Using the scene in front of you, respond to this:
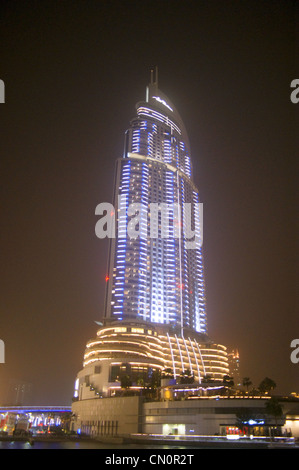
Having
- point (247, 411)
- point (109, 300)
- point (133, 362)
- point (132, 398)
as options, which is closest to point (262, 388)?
point (247, 411)

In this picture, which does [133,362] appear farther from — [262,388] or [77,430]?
[262,388]

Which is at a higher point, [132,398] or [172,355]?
[172,355]

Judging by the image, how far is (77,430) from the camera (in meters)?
128

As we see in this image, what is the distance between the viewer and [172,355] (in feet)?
639

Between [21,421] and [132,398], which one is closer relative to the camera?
[132,398]

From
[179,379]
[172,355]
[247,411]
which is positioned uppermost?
[172,355]

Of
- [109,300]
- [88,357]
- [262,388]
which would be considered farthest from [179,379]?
[109,300]
